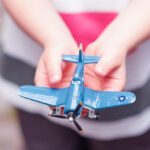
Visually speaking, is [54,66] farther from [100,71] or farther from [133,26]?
[133,26]

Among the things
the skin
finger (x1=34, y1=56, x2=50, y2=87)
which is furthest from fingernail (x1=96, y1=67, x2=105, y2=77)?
finger (x1=34, y1=56, x2=50, y2=87)

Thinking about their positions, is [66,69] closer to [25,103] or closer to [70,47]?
[70,47]

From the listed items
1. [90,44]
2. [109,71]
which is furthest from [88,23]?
[109,71]

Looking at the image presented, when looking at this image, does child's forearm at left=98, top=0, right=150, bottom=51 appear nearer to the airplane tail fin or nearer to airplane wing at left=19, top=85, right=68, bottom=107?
the airplane tail fin

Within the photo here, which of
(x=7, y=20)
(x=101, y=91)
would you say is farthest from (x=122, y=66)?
(x=7, y=20)

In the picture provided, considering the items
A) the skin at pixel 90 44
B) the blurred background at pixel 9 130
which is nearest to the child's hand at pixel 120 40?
the skin at pixel 90 44

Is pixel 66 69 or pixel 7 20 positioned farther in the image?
pixel 7 20
